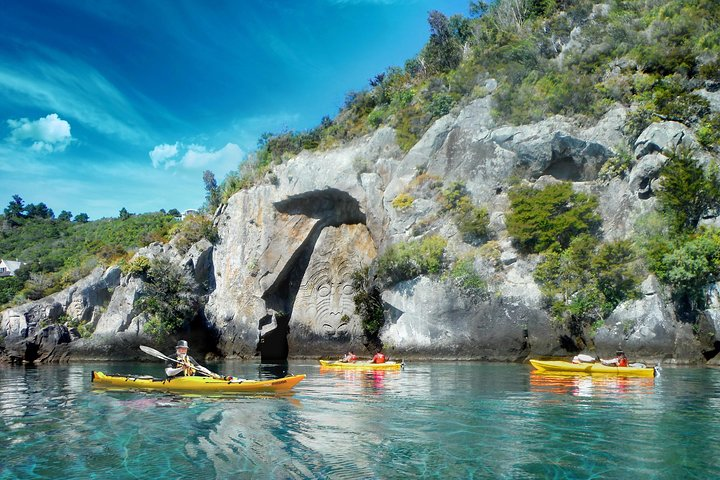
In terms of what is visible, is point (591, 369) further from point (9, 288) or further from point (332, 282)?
point (9, 288)

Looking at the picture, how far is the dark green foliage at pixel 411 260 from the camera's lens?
3009 cm

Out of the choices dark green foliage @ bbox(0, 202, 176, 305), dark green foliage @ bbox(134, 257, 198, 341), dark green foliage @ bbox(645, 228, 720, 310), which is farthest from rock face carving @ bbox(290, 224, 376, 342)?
dark green foliage @ bbox(645, 228, 720, 310)

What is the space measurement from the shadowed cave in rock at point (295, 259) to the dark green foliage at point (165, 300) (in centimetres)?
452

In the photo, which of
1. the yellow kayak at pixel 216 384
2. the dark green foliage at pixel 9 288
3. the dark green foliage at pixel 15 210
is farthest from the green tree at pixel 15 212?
the yellow kayak at pixel 216 384

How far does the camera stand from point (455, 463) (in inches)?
342

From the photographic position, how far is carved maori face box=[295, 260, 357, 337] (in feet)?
116

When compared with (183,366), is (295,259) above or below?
above

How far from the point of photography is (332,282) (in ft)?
119

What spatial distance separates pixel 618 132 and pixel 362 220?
15169mm

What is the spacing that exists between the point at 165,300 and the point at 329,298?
966 cm

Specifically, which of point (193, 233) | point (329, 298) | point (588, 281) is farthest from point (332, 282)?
point (588, 281)

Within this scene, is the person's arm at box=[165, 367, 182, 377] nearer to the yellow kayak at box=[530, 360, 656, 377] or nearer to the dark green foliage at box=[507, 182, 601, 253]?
the yellow kayak at box=[530, 360, 656, 377]

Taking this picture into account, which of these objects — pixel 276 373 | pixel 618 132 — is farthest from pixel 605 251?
pixel 276 373

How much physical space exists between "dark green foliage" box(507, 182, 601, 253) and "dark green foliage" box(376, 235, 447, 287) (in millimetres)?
A: 3895
